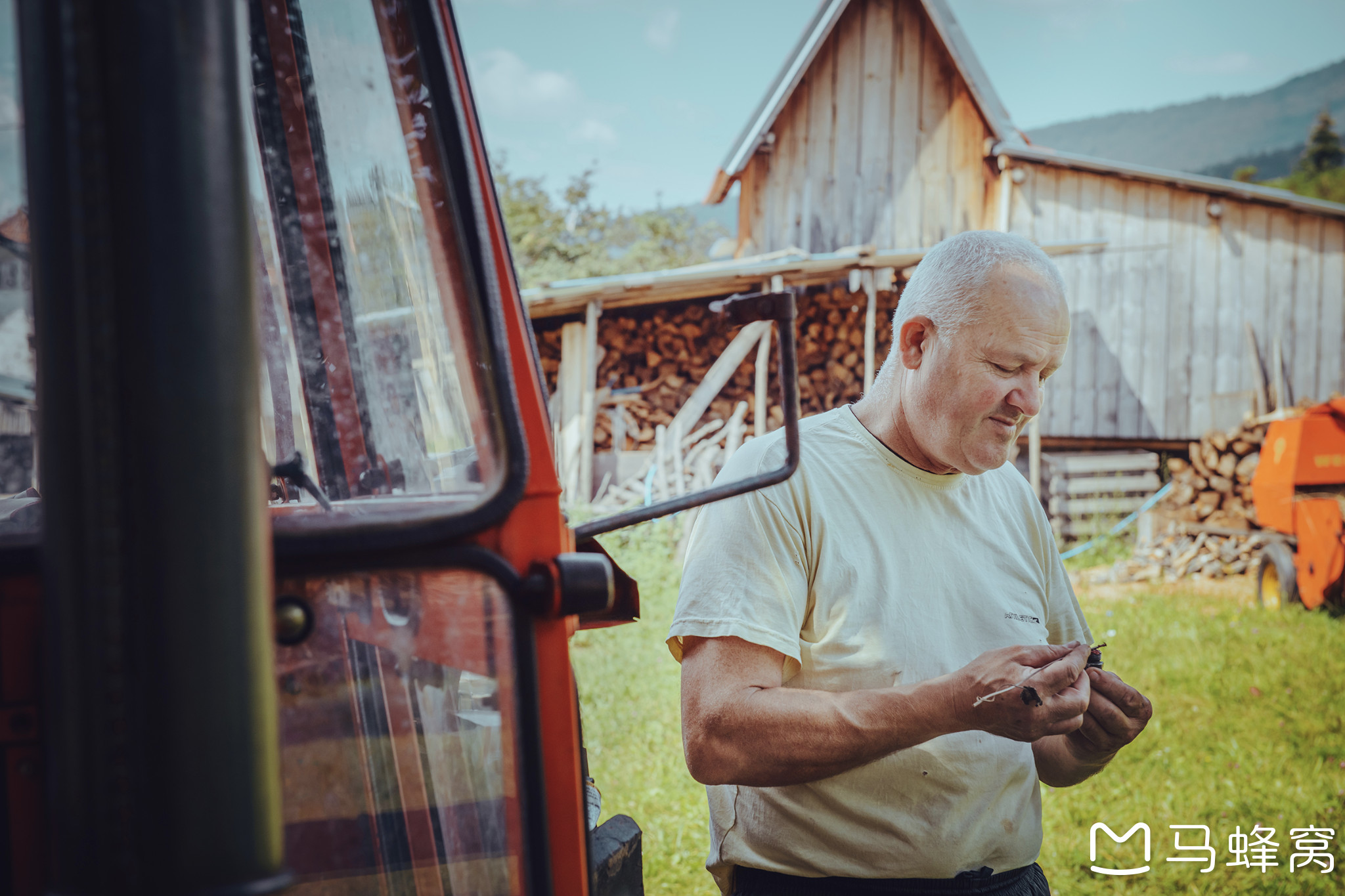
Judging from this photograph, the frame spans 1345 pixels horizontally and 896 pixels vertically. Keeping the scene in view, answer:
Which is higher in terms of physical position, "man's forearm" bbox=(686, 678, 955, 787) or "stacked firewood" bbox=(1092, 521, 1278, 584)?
"man's forearm" bbox=(686, 678, 955, 787)

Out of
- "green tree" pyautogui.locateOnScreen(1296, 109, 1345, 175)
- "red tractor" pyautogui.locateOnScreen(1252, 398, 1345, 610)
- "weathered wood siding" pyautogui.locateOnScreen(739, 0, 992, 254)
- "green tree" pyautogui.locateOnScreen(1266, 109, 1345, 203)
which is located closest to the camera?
"red tractor" pyautogui.locateOnScreen(1252, 398, 1345, 610)

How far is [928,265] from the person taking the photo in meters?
1.57

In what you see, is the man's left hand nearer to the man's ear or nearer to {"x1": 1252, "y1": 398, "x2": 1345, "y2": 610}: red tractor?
the man's ear

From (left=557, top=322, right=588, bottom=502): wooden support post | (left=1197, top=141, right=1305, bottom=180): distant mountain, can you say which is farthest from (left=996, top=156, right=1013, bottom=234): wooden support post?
(left=1197, top=141, right=1305, bottom=180): distant mountain

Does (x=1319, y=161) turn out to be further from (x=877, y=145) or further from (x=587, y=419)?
(x=587, y=419)

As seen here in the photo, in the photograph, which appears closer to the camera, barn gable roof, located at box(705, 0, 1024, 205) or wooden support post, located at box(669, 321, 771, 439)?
wooden support post, located at box(669, 321, 771, 439)

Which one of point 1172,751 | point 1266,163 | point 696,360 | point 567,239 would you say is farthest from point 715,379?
point 1266,163

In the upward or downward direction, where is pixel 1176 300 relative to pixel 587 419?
upward

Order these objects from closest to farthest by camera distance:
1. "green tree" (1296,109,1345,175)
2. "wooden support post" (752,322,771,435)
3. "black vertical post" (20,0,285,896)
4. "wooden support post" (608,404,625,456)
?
1. "black vertical post" (20,0,285,896)
2. "wooden support post" (752,322,771,435)
3. "wooden support post" (608,404,625,456)
4. "green tree" (1296,109,1345,175)

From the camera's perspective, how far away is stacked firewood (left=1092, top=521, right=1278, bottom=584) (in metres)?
7.62

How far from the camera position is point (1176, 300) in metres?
8.54

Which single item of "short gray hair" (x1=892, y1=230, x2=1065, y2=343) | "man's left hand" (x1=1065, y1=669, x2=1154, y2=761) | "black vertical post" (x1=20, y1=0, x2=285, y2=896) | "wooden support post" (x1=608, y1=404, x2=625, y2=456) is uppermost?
"short gray hair" (x1=892, y1=230, x2=1065, y2=343)

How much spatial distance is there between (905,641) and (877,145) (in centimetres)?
902

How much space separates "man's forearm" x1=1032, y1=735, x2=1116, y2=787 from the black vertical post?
156 centimetres
